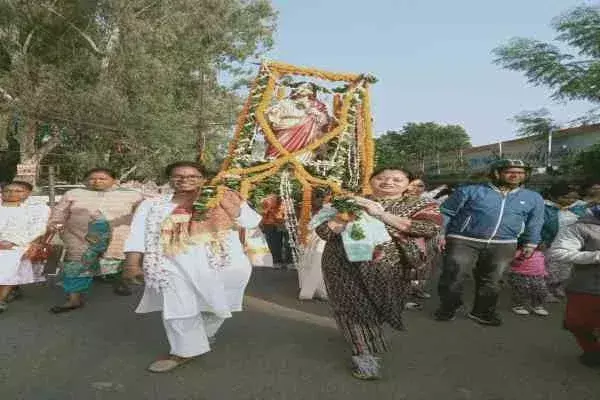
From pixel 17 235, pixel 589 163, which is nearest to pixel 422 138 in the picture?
pixel 589 163

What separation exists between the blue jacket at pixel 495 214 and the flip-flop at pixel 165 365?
Answer: 3.00 m

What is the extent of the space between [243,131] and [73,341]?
3.11m

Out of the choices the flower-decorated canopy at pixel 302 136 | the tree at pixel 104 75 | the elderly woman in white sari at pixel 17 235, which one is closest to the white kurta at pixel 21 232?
the elderly woman in white sari at pixel 17 235

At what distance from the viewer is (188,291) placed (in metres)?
3.90

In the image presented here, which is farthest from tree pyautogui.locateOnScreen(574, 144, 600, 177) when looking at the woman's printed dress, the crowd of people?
the woman's printed dress

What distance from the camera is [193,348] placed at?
152 inches

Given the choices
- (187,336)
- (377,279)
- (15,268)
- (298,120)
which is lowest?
(187,336)

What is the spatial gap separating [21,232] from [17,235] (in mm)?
51

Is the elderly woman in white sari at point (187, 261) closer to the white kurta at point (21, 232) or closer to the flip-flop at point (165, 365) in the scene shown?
the flip-flop at point (165, 365)

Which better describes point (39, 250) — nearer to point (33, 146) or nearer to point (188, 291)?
point (188, 291)

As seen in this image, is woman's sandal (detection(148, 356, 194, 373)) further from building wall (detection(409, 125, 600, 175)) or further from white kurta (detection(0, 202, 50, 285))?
building wall (detection(409, 125, 600, 175))

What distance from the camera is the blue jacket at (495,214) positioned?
5250 millimetres

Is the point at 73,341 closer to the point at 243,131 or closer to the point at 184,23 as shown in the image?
the point at 243,131

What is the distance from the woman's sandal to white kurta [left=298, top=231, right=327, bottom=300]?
2.56 meters
